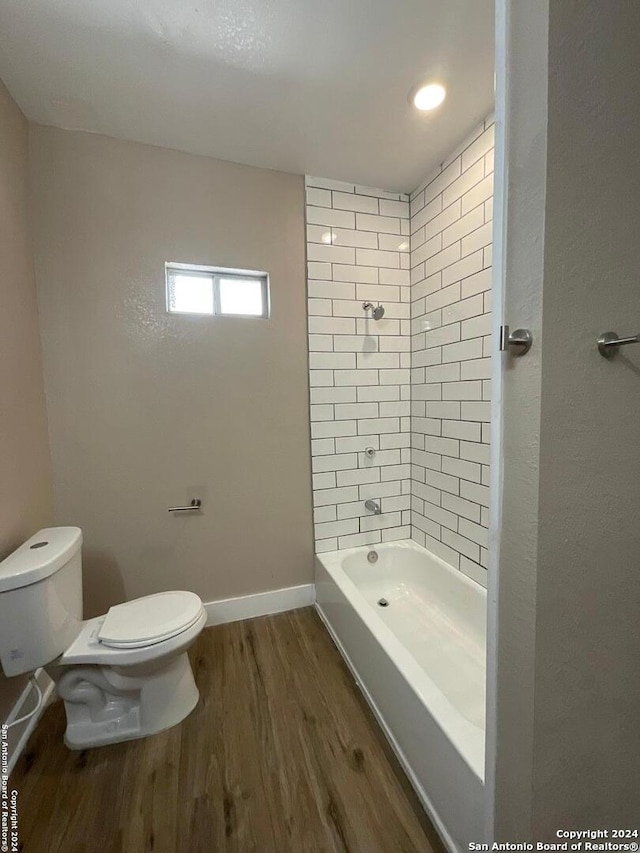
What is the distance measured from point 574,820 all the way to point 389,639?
63 cm

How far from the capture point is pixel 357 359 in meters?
2.08

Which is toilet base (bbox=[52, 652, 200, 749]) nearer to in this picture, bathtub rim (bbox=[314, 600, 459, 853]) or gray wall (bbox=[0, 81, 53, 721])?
gray wall (bbox=[0, 81, 53, 721])

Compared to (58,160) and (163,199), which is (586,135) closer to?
(163,199)

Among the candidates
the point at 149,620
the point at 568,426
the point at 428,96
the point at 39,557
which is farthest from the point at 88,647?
the point at 428,96

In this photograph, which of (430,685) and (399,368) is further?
(399,368)

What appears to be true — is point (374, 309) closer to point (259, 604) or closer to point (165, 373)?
point (165, 373)

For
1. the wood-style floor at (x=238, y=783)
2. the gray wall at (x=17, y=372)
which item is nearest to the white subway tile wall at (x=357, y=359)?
the wood-style floor at (x=238, y=783)

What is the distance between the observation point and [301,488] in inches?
81.2

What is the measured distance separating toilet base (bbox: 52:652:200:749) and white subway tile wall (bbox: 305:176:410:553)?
1.02 meters

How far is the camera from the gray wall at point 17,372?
1293 mm

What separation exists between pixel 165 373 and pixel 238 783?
1.75m

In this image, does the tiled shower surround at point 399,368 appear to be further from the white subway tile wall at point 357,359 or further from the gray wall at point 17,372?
the gray wall at point 17,372

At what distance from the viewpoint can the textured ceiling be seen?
1102 mm

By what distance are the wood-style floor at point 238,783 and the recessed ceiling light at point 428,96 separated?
2.62 meters
